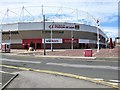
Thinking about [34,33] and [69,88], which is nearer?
[69,88]

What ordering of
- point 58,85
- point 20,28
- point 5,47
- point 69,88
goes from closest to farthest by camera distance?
point 69,88
point 58,85
point 5,47
point 20,28

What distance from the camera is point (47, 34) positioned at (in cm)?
9888

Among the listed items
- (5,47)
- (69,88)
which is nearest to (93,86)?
(69,88)

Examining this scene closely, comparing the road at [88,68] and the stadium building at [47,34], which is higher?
the stadium building at [47,34]

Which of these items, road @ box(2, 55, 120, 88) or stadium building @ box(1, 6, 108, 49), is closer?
road @ box(2, 55, 120, 88)

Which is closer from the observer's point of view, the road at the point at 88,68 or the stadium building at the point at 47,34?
the road at the point at 88,68

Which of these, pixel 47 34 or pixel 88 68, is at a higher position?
pixel 47 34

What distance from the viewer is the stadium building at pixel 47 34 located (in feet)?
314

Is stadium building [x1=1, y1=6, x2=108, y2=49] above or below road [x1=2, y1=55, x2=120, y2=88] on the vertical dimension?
above

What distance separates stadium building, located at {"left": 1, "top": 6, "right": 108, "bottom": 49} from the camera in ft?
314

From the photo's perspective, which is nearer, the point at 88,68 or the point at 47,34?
the point at 88,68

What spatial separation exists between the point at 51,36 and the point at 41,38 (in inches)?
141

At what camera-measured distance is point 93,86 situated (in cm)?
1234

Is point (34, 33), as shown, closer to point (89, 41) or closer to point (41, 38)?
point (41, 38)
